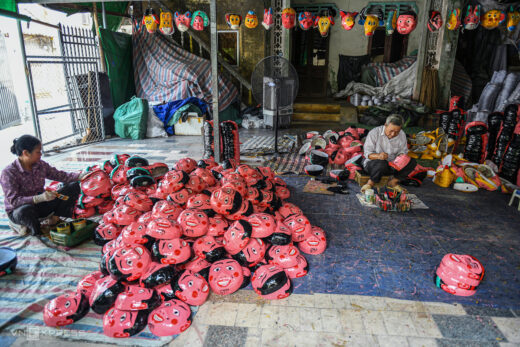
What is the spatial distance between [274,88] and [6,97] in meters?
7.59

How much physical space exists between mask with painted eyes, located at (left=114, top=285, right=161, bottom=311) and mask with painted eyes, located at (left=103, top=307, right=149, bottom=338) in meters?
0.03

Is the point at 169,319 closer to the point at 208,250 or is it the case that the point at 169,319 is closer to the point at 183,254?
the point at 183,254

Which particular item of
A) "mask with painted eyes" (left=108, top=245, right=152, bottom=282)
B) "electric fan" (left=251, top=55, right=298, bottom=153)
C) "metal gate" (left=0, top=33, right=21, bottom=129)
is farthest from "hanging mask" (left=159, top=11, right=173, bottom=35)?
"mask with painted eyes" (left=108, top=245, right=152, bottom=282)

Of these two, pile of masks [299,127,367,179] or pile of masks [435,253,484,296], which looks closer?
pile of masks [435,253,484,296]

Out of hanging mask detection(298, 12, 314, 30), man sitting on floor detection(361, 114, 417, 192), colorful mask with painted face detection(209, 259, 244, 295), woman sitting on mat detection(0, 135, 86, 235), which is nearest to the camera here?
colorful mask with painted face detection(209, 259, 244, 295)

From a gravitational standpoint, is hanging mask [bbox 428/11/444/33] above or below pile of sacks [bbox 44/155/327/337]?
above

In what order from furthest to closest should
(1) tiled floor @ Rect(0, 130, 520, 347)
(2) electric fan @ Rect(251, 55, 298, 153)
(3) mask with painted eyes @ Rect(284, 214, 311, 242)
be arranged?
1. (2) electric fan @ Rect(251, 55, 298, 153)
2. (3) mask with painted eyes @ Rect(284, 214, 311, 242)
3. (1) tiled floor @ Rect(0, 130, 520, 347)

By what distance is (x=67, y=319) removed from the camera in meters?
2.20

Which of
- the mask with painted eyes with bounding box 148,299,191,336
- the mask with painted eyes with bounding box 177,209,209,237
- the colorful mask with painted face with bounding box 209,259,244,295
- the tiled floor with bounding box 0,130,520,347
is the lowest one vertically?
the tiled floor with bounding box 0,130,520,347

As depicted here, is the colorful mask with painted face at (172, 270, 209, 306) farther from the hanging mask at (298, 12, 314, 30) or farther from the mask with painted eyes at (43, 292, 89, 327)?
the hanging mask at (298, 12, 314, 30)

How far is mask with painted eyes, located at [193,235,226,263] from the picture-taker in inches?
105

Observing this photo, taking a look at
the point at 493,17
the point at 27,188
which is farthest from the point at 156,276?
the point at 493,17

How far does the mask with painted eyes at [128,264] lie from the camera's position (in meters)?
2.30

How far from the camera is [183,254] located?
101 inches
